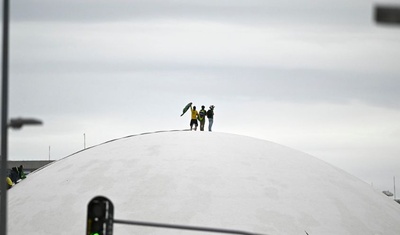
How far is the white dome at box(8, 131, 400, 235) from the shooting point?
1224 inches

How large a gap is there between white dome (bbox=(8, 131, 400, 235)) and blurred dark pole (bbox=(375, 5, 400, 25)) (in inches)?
831

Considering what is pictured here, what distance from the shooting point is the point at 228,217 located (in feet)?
101

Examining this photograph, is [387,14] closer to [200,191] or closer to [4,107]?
[4,107]

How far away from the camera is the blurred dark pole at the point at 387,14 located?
30.1ft

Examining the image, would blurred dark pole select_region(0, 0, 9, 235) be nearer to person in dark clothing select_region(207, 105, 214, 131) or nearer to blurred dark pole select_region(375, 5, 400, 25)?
blurred dark pole select_region(375, 5, 400, 25)

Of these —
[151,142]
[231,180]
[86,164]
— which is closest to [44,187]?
[86,164]

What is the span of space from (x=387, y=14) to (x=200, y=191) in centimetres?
2325

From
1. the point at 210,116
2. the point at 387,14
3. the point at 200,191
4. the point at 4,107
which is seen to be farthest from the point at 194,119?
the point at 387,14

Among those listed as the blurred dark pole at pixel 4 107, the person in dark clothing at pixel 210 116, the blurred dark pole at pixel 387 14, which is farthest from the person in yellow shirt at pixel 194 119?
the blurred dark pole at pixel 387 14

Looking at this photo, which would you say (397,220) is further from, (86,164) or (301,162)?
(86,164)

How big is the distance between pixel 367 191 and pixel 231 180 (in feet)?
23.5

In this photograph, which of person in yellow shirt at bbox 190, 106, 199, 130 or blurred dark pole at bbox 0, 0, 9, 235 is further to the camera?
person in yellow shirt at bbox 190, 106, 199, 130

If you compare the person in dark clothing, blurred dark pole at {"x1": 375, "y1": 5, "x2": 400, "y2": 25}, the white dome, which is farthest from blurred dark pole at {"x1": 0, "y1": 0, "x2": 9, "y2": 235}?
the person in dark clothing

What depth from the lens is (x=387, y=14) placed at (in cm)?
932
